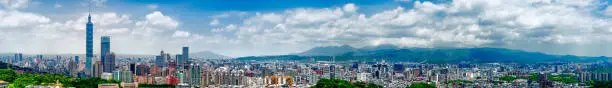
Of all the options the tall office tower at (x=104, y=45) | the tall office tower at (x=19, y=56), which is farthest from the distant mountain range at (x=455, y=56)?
the tall office tower at (x=19, y=56)

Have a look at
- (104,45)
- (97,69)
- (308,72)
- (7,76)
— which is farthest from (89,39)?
(7,76)

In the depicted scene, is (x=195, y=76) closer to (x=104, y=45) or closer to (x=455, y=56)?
(x=104, y=45)

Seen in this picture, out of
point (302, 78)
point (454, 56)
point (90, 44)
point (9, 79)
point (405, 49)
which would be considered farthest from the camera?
point (405, 49)

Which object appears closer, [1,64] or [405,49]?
[1,64]

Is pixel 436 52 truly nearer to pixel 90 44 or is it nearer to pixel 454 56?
pixel 454 56

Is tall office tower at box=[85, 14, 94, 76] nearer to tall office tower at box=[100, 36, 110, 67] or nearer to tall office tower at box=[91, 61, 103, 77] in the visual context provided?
tall office tower at box=[100, 36, 110, 67]

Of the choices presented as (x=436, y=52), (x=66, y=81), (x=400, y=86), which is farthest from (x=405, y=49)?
(x=66, y=81)
